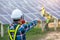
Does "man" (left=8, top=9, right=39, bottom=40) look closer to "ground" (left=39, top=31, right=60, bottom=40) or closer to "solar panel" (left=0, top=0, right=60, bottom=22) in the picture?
"ground" (left=39, top=31, right=60, bottom=40)

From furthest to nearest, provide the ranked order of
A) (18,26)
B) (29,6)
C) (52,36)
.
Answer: (29,6), (52,36), (18,26)

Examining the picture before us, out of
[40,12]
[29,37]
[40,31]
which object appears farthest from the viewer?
[40,12]

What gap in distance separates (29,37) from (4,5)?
12.2ft

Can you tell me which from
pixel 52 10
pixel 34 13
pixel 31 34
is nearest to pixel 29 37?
pixel 31 34

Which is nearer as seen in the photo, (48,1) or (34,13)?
(34,13)

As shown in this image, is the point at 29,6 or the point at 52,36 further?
the point at 29,6

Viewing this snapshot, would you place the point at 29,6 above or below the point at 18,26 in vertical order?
above

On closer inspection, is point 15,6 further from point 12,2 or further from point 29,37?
point 29,37

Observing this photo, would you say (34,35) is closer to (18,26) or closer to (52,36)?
(52,36)

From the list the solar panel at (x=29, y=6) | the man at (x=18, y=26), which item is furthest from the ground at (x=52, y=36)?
the man at (x=18, y=26)

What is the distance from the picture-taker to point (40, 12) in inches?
422

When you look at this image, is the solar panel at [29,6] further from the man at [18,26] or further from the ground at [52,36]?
the man at [18,26]

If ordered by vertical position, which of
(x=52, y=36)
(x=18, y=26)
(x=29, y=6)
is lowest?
(x=52, y=36)

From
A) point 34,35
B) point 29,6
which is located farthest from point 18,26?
point 29,6
